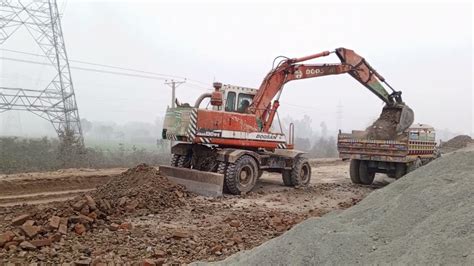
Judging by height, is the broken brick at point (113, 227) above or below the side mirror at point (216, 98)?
below

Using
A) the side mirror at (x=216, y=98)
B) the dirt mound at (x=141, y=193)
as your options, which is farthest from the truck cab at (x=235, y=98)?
the dirt mound at (x=141, y=193)

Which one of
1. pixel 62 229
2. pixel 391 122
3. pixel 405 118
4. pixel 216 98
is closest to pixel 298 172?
pixel 216 98

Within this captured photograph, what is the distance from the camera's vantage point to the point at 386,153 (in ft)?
39.2

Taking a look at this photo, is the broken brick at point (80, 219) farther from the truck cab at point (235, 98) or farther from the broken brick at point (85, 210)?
the truck cab at point (235, 98)

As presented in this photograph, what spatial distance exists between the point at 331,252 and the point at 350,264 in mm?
295

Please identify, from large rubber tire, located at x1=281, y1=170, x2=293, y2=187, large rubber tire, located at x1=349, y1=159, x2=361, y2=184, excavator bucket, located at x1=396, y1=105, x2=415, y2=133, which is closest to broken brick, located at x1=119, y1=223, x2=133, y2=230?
large rubber tire, located at x1=281, y1=170, x2=293, y2=187

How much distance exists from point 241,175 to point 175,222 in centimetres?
341

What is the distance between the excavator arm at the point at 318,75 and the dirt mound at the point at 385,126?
166 mm

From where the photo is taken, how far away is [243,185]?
10789 mm

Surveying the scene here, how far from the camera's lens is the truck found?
11.8 m

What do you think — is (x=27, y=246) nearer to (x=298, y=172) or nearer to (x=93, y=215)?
(x=93, y=215)

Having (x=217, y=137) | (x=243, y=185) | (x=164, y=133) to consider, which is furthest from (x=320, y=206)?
(x=164, y=133)

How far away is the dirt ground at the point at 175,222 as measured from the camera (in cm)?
562

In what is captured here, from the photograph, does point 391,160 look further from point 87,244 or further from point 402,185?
point 87,244
